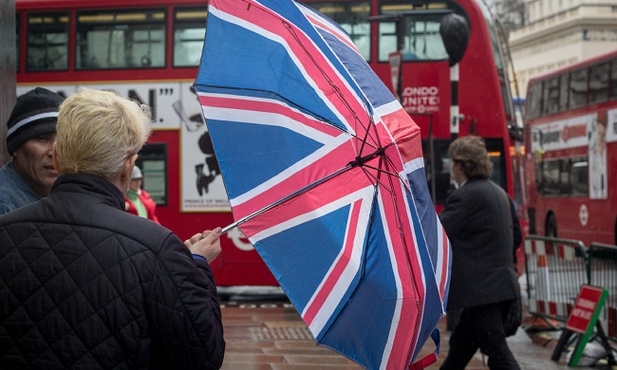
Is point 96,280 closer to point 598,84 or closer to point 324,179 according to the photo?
point 324,179

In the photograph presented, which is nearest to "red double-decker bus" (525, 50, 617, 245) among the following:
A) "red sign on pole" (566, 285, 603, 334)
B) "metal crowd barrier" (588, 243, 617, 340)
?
"metal crowd barrier" (588, 243, 617, 340)

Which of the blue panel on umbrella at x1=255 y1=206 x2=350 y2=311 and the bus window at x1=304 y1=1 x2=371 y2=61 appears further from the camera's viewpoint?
the bus window at x1=304 y1=1 x2=371 y2=61

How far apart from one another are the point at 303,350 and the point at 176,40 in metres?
5.81

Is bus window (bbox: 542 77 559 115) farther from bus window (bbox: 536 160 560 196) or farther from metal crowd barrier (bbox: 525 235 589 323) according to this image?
metal crowd barrier (bbox: 525 235 589 323)

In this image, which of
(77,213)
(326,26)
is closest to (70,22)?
(326,26)

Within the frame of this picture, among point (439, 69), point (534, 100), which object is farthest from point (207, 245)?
point (534, 100)

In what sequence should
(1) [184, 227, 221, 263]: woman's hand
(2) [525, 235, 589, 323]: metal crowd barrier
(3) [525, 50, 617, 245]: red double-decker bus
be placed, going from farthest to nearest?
(3) [525, 50, 617, 245]: red double-decker bus < (2) [525, 235, 589, 323]: metal crowd barrier < (1) [184, 227, 221, 263]: woman's hand

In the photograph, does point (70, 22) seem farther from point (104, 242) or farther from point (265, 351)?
point (104, 242)

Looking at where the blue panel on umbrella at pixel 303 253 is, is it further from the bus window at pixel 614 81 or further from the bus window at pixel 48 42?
the bus window at pixel 614 81

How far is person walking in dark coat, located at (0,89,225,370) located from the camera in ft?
8.37

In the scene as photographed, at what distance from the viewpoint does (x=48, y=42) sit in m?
14.5

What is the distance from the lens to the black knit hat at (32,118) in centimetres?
351

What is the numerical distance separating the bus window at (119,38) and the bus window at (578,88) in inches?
519

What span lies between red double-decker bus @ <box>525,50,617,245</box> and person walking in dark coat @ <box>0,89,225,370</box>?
2052 centimetres
